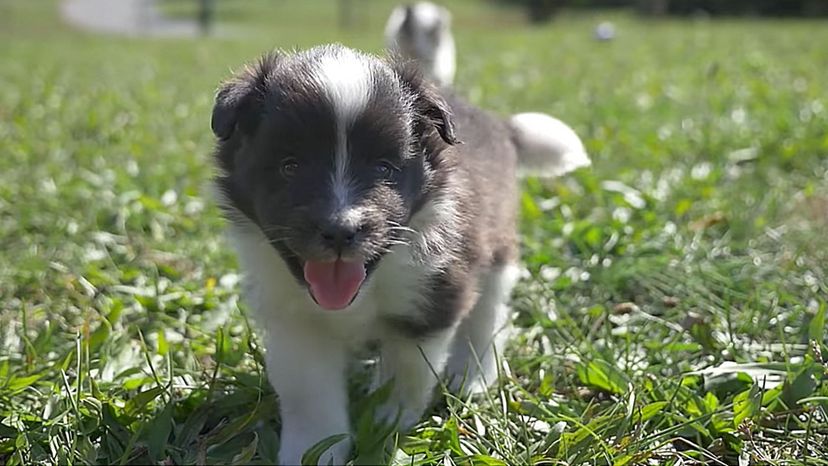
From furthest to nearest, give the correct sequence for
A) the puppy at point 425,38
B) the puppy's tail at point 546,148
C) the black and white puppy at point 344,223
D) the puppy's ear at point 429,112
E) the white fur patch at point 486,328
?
the puppy at point 425,38 → the puppy's tail at point 546,148 → the white fur patch at point 486,328 → the puppy's ear at point 429,112 → the black and white puppy at point 344,223

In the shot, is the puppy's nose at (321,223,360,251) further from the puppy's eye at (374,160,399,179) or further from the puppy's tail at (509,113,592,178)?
the puppy's tail at (509,113,592,178)

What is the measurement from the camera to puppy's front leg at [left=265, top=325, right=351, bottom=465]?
2.61m

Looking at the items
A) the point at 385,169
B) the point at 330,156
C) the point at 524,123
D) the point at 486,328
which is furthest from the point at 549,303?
the point at 330,156

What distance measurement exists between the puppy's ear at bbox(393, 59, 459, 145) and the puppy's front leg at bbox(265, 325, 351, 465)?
680 millimetres

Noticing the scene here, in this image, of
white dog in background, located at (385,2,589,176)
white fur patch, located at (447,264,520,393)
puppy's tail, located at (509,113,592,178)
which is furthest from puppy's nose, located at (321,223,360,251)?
puppy's tail, located at (509,113,592,178)

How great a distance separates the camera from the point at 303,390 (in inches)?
103

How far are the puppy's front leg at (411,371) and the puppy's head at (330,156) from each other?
15.7 inches

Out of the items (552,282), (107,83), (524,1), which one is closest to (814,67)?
(552,282)

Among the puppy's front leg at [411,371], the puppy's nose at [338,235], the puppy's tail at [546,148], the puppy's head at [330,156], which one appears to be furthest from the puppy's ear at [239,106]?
the puppy's tail at [546,148]

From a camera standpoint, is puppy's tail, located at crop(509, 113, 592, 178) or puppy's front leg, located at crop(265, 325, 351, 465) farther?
puppy's tail, located at crop(509, 113, 592, 178)

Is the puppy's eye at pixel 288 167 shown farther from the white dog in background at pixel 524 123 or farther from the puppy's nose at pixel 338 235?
the white dog in background at pixel 524 123

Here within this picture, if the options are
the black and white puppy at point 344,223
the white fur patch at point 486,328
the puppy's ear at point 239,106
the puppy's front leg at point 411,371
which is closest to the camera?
the black and white puppy at point 344,223

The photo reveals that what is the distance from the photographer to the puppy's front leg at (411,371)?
2.73 metres

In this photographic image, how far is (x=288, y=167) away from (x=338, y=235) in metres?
0.30
